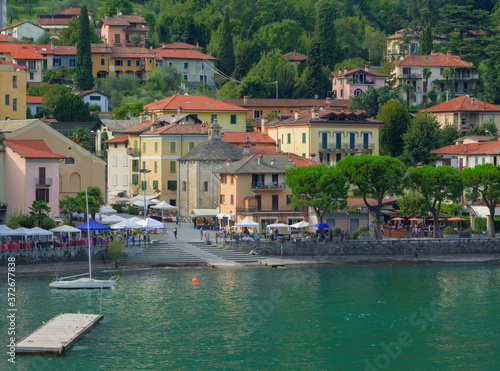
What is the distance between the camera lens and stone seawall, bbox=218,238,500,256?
77.6 m

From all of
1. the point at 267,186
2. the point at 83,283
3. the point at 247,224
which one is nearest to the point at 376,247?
the point at 247,224

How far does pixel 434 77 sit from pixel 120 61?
45.6m

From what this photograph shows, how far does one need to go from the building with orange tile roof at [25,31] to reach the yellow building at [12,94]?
79.5 m

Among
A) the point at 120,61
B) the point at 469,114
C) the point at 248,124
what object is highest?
the point at 120,61

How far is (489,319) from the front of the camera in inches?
2240

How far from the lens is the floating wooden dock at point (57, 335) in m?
46.3

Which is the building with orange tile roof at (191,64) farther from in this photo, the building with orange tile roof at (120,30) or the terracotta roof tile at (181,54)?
the building with orange tile roof at (120,30)

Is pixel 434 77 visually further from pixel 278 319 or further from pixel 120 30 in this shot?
pixel 278 319

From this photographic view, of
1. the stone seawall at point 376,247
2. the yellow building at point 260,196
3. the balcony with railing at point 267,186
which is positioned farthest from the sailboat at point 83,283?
the balcony with railing at point 267,186

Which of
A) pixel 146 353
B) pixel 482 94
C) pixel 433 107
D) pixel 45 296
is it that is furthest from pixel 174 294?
pixel 482 94

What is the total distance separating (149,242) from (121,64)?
265ft

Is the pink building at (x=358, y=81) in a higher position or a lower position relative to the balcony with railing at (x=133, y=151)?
higher

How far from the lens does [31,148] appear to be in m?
78.4

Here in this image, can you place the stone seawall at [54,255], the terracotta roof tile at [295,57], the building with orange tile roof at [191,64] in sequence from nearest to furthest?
1. the stone seawall at [54,255]
2. the building with orange tile roof at [191,64]
3. the terracotta roof tile at [295,57]
